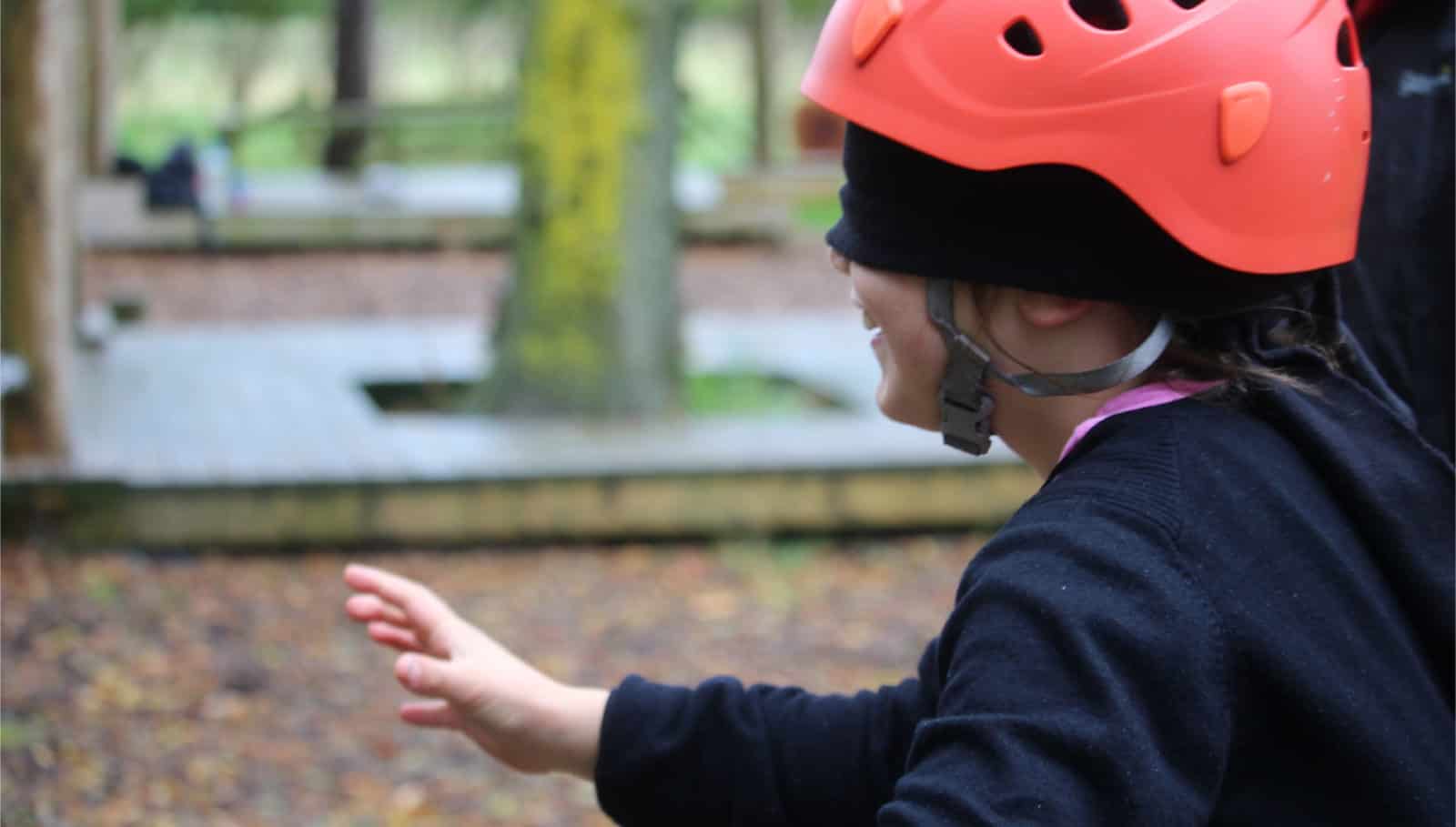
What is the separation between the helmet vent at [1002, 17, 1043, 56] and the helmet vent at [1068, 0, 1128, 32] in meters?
0.04

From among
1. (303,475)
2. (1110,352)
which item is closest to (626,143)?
(303,475)

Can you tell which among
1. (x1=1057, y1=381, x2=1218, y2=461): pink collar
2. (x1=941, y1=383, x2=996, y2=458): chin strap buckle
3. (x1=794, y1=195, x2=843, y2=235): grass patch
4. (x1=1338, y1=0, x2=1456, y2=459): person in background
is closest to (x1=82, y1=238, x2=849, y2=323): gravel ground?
(x1=794, y1=195, x2=843, y2=235): grass patch

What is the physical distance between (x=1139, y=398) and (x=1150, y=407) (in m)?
0.02

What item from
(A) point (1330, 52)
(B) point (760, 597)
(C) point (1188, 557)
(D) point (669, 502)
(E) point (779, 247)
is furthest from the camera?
(E) point (779, 247)

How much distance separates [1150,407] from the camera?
155cm

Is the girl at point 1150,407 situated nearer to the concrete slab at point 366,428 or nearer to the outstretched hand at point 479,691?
the outstretched hand at point 479,691

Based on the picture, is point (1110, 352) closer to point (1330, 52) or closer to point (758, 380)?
point (1330, 52)

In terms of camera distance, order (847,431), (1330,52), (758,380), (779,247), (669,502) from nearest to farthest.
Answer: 1. (1330,52)
2. (669,502)
3. (847,431)
4. (758,380)
5. (779,247)

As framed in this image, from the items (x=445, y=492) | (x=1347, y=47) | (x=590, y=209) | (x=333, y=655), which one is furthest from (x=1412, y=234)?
(x=590, y=209)

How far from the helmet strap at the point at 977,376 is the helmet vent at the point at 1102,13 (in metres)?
0.24

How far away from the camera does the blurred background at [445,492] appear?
176 inches

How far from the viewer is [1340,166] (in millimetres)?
1570

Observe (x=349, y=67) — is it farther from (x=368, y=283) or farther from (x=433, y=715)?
(x=433, y=715)

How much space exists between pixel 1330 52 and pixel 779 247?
1412 cm
